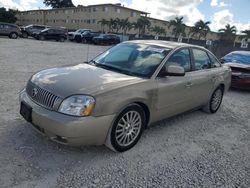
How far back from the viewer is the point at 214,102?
205 inches

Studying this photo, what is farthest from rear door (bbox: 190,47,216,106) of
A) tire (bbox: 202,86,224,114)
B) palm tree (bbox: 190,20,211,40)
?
palm tree (bbox: 190,20,211,40)

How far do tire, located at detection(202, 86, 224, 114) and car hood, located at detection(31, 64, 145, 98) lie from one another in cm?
252

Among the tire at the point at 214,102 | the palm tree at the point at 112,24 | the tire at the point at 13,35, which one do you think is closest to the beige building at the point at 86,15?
the palm tree at the point at 112,24

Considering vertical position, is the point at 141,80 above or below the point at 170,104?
above

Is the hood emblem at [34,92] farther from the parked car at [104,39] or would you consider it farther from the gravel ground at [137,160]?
the parked car at [104,39]

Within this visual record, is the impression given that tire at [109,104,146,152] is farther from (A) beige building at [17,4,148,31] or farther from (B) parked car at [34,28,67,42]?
(A) beige building at [17,4,148,31]

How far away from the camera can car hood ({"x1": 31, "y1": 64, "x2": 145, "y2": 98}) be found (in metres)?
2.79

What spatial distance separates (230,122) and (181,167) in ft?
7.89

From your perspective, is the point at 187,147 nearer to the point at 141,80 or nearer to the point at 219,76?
the point at 141,80

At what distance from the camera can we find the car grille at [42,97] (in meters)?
2.78

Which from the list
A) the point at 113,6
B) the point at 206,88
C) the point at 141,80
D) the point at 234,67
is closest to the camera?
the point at 141,80

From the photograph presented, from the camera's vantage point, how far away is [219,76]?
5059 mm

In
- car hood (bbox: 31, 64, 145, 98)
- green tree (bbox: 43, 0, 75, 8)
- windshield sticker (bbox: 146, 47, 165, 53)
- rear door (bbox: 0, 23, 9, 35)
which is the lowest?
car hood (bbox: 31, 64, 145, 98)

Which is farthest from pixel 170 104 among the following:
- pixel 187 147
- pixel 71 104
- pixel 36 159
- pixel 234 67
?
pixel 234 67
